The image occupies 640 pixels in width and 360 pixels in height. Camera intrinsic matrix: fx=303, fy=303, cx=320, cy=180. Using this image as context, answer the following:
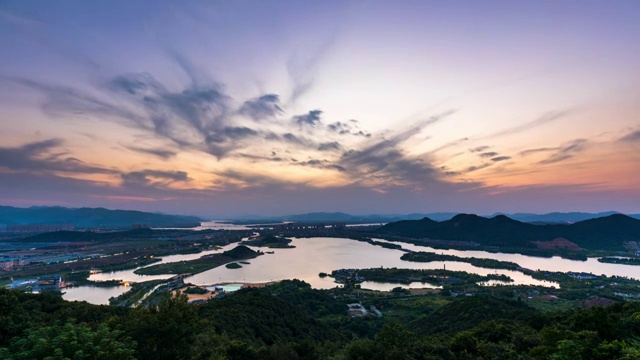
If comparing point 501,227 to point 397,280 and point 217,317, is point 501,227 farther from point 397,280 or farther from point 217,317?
point 217,317

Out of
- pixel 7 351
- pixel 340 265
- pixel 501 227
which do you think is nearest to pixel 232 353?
pixel 7 351

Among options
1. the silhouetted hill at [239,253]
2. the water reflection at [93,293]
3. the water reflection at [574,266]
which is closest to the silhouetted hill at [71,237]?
the silhouetted hill at [239,253]

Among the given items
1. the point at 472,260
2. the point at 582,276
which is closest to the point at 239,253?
the point at 472,260

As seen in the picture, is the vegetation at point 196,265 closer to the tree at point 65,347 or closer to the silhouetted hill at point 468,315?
the silhouetted hill at point 468,315

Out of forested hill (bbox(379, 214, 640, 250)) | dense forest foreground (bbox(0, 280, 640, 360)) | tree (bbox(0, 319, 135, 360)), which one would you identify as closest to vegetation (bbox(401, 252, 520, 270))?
forested hill (bbox(379, 214, 640, 250))

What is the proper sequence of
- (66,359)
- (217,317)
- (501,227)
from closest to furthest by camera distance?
(66,359), (217,317), (501,227)
